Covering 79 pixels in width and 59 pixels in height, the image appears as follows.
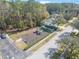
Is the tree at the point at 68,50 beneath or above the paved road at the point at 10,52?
above

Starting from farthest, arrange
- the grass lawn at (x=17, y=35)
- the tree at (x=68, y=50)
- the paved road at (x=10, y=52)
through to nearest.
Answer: the grass lawn at (x=17, y=35) < the paved road at (x=10, y=52) < the tree at (x=68, y=50)

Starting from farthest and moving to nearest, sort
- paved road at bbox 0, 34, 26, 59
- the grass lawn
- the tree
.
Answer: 1. the grass lawn
2. paved road at bbox 0, 34, 26, 59
3. the tree

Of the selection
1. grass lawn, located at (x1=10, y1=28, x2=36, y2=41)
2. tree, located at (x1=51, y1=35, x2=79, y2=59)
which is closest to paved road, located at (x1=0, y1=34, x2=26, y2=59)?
grass lawn, located at (x1=10, y1=28, x2=36, y2=41)

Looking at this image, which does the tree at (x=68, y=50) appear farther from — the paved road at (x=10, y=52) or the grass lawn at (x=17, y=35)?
the grass lawn at (x=17, y=35)

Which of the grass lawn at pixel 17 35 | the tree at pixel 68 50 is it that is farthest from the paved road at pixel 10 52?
the tree at pixel 68 50

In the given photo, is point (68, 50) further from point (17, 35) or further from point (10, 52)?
point (17, 35)

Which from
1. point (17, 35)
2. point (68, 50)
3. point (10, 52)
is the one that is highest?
point (68, 50)

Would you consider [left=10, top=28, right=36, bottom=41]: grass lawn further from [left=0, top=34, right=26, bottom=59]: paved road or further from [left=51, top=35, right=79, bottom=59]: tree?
[left=51, top=35, right=79, bottom=59]: tree

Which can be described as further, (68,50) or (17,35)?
(17,35)

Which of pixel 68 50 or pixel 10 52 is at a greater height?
pixel 68 50

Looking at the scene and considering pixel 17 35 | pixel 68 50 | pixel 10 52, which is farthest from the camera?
pixel 17 35

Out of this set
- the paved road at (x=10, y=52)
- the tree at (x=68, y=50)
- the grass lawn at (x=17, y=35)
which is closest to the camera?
the tree at (x=68, y=50)

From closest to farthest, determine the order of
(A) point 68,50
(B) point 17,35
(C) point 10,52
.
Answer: (A) point 68,50
(C) point 10,52
(B) point 17,35

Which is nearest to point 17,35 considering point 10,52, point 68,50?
point 10,52
